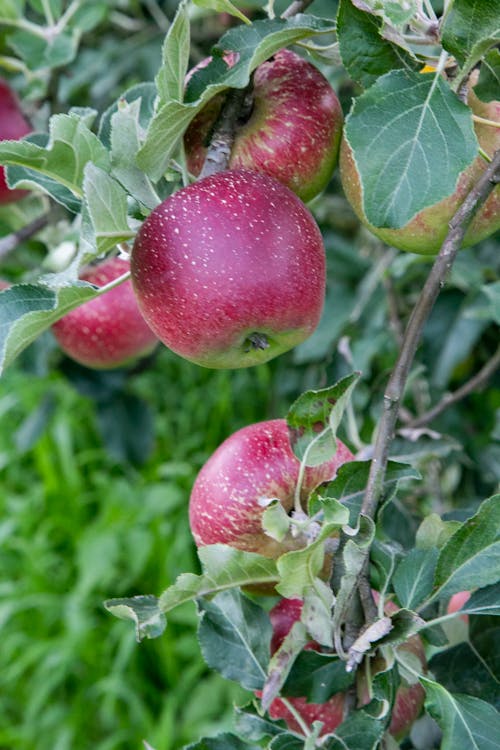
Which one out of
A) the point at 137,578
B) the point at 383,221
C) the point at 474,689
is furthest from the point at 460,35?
the point at 137,578

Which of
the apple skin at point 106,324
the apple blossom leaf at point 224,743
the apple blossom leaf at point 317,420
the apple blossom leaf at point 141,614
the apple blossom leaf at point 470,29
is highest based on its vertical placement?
the apple blossom leaf at point 470,29

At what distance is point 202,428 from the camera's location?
8.48ft

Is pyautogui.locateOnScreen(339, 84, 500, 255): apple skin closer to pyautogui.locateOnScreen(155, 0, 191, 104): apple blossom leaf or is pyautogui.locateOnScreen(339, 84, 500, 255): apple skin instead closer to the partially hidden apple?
pyautogui.locateOnScreen(155, 0, 191, 104): apple blossom leaf

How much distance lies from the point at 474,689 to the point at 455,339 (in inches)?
32.5

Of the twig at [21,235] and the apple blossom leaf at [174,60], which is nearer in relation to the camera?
the apple blossom leaf at [174,60]

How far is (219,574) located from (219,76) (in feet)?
0.99

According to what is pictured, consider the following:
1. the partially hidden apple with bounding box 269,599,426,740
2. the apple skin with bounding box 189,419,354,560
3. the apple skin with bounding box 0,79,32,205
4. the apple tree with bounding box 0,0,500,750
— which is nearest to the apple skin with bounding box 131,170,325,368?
the apple tree with bounding box 0,0,500,750

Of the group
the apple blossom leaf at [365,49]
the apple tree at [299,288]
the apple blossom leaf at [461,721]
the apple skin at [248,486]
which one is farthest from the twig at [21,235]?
the apple blossom leaf at [461,721]

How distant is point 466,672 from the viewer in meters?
0.68

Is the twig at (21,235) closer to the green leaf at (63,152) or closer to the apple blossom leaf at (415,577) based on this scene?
the green leaf at (63,152)

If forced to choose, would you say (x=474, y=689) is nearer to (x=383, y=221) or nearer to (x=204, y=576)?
(x=204, y=576)

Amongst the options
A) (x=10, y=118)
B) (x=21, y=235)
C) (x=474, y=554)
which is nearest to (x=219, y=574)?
(x=474, y=554)

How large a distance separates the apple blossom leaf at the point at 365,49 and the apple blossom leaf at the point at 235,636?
344 millimetres

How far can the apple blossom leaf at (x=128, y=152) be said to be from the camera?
22.8 inches
